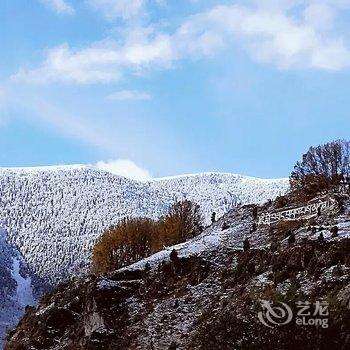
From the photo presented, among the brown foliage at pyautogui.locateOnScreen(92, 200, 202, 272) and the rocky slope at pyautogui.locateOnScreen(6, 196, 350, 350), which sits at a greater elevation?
the brown foliage at pyautogui.locateOnScreen(92, 200, 202, 272)

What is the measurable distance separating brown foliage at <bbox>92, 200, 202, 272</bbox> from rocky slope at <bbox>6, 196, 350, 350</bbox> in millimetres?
17909

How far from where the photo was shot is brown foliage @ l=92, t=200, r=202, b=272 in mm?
70812

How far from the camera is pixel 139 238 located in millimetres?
73625

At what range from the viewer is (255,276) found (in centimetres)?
3831

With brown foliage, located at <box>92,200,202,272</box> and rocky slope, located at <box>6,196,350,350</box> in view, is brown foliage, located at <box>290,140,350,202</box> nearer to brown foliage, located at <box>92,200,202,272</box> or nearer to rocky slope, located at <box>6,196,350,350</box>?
rocky slope, located at <box>6,196,350,350</box>

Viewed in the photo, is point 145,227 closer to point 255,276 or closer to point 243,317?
point 255,276

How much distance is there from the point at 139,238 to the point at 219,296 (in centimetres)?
3554

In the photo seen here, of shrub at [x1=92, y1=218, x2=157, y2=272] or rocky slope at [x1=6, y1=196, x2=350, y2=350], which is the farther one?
shrub at [x1=92, y1=218, x2=157, y2=272]

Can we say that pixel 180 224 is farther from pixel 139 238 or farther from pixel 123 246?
pixel 123 246

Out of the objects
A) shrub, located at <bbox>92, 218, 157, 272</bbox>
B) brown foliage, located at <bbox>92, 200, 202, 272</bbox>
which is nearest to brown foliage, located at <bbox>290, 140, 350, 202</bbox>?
brown foliage, located at <bbox>92, 200, 202, 272</bbox>

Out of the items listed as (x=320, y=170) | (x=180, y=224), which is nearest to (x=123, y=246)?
(x=180, y=224)

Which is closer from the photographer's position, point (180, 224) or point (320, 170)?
point (320, 170)

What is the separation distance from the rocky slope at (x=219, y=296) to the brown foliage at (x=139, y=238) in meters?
17.9

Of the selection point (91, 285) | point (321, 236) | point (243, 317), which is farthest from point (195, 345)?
point (91, 285)
